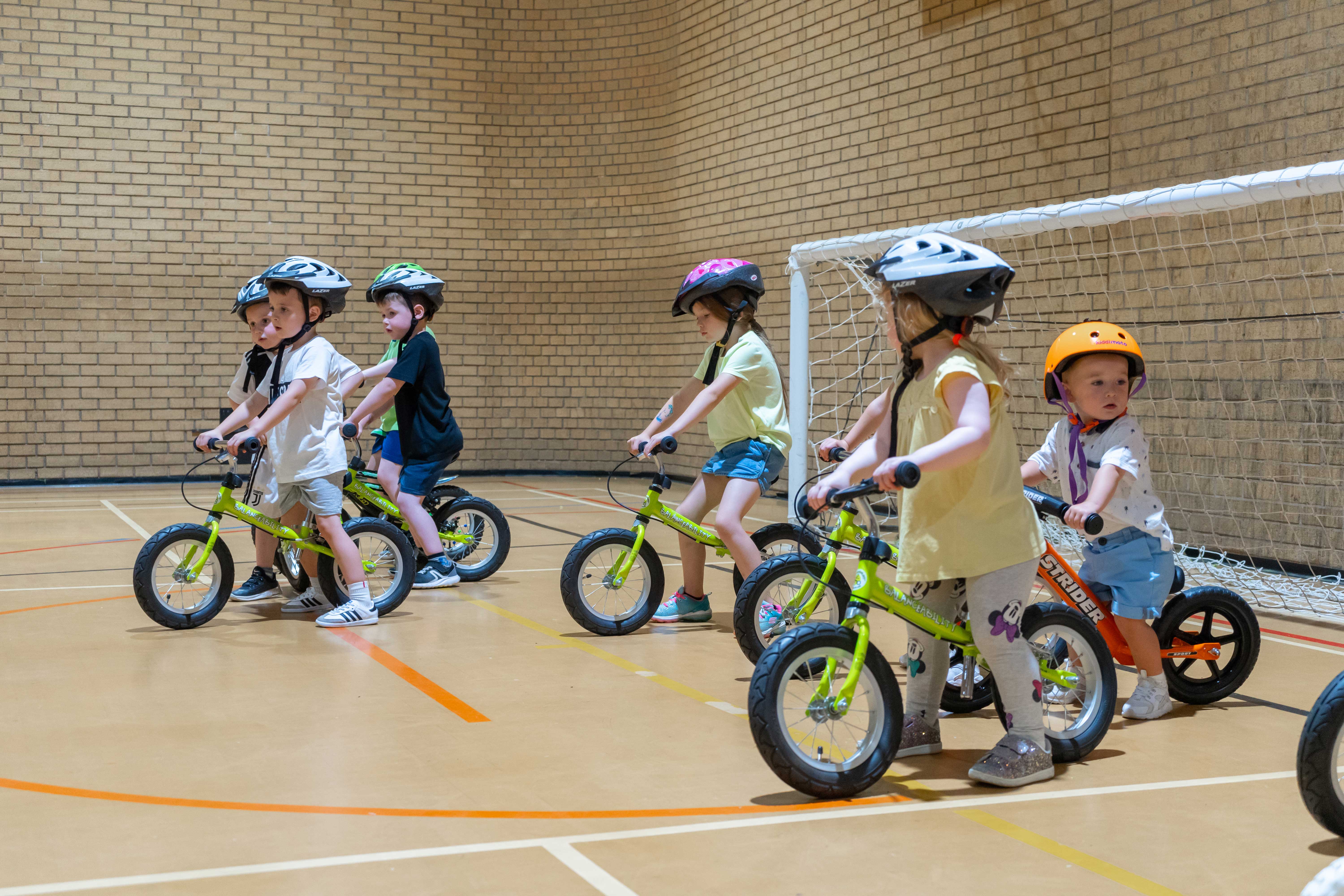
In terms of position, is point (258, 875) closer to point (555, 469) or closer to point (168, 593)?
point (168, 593)

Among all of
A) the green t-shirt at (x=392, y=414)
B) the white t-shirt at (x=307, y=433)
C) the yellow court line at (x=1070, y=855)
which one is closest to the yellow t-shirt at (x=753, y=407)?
the white t-shirt at (x=307, y=433)

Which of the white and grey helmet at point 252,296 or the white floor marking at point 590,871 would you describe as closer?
the white floor marking at point 590,871

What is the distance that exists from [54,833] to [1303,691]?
A: 444cm

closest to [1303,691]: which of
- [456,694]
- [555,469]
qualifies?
[456,694]

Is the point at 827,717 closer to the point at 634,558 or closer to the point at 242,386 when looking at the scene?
the point at 634,558

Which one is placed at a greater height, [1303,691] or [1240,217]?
[1240,217]

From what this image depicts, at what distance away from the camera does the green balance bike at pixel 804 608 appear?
4.23m

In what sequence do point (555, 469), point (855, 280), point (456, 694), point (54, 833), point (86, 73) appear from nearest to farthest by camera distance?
point (54, 833)
point (456, 694)
point (855, 280)
point (86, 73)
point (555, 469)

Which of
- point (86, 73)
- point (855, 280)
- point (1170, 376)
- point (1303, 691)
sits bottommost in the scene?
point (1303, 691)

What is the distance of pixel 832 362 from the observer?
11.8 m

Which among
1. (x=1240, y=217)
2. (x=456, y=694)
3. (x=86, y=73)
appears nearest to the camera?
(x=456, y=694)

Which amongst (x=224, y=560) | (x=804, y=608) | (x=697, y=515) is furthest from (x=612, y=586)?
(x=224, y=560)

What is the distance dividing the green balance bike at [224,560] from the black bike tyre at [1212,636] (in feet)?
12.0

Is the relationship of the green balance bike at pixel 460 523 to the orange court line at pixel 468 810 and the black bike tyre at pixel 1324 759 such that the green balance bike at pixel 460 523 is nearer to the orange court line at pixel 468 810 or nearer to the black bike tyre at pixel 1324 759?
the orange court line at pixel 468 810
